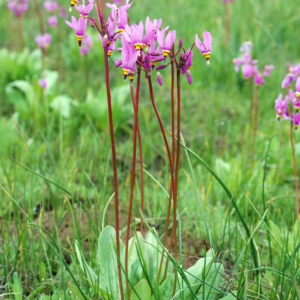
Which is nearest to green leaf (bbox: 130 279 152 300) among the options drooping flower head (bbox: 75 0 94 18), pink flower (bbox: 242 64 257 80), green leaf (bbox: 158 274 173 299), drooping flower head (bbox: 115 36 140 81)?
green leaf (bbox: 158 274 173 299)

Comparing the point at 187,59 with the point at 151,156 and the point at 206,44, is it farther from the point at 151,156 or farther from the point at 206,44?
the point at 151,156

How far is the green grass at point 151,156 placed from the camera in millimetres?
1638

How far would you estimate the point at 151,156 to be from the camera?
245 cm

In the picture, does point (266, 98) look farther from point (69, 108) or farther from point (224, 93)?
point (69, 108)

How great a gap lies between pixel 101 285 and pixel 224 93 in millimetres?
3306

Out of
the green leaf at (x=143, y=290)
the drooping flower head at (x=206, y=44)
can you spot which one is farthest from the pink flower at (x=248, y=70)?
the green leaf at (x=143, y=290)

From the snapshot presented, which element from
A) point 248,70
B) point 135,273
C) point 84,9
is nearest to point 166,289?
point 135,273

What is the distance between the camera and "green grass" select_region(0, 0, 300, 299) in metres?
1.64

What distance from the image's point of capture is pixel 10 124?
3232 mm

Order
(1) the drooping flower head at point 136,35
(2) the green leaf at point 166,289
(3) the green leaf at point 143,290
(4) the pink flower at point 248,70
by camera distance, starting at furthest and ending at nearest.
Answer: (4) the pink flower at point 248,70 < (2) the green leaf at point 166,289 < (3) the green leaf at point 143,290 < (1) the drooping flower head at point 136,35

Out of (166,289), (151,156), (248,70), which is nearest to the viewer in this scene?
(166,289)

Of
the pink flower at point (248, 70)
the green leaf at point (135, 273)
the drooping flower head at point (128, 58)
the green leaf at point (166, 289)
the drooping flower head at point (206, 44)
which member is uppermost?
the pink flower at point (248, 70)

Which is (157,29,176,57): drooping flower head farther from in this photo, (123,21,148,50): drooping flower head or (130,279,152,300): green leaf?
(130,279,152,300): green leaf

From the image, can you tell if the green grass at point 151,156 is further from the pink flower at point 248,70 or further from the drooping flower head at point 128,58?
the drooping flower head at point 128,58
